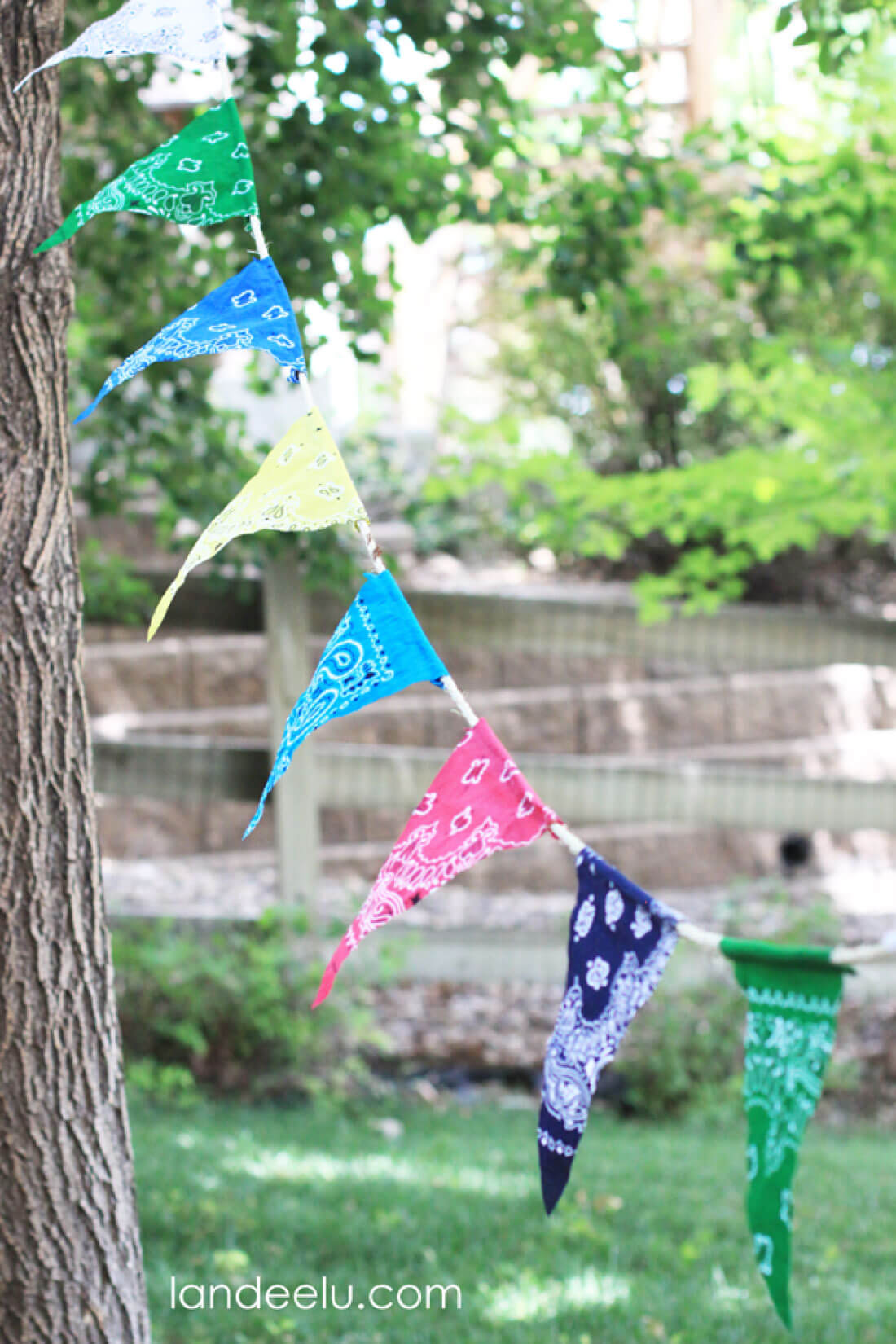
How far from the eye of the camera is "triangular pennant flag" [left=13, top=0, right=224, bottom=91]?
194 cm

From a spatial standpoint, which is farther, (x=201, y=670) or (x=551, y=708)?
(x=551, y=708)

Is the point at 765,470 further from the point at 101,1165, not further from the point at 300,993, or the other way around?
the point at 101,1165

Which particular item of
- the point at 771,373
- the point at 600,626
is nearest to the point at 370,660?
the point at 771,373

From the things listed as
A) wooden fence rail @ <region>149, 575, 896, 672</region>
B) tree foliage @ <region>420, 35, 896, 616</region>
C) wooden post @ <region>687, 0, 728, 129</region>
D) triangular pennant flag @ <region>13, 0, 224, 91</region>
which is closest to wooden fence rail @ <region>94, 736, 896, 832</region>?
wooden fence rail @ <region>149, 575, 896, 672</region>

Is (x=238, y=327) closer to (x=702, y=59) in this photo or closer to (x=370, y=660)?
(x=370, y=660)

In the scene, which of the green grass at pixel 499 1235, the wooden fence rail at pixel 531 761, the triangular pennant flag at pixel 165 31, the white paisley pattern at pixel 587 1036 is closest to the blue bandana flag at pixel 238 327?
the triangular pennant flag at pixel 165 31

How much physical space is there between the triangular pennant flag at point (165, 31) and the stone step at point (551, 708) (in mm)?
5119

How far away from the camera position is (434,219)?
3.72 m

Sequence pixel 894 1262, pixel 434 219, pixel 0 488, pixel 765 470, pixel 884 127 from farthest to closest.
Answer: pixel 765 470, pixel 884 127, pixel 434 219, pixel 894 1262, pixel 0 488

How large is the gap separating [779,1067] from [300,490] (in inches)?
42.0

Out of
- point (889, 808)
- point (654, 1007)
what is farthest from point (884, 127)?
point (654, 1007)

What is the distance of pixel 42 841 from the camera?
75.0 inches

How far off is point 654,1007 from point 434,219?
2.96m

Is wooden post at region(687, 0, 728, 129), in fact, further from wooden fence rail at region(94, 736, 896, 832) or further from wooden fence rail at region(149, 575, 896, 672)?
wooden fence rail at region(94, 736, 896, 832)
